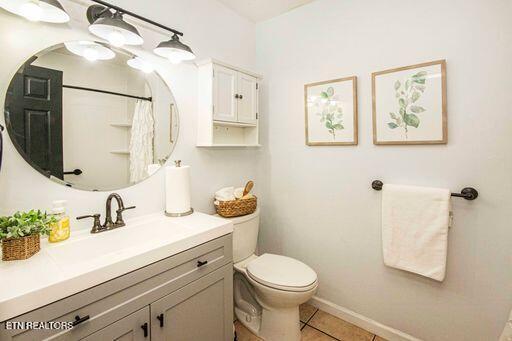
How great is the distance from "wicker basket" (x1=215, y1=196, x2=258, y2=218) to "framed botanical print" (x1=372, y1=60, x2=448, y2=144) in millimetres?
1006

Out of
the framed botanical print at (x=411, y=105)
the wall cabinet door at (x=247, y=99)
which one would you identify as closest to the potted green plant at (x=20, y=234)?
the wall cabinet door at (x=247, y=99)

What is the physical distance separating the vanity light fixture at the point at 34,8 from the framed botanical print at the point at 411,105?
1.76 metres

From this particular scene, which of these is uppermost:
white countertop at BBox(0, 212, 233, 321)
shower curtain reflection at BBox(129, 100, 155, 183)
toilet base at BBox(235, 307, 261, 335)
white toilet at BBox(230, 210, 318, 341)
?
shower curtain reflection at BBox(129, 100, 155, 183)

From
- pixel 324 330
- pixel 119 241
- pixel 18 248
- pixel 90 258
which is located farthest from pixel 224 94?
pixel 324 330

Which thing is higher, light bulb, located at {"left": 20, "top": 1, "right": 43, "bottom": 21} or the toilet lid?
light bulb, located at {"left": 20, "top": 1, "right": 43, "bottom": 21}

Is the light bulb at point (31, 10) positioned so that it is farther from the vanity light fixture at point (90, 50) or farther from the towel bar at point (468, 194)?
the towel bar at point (468, 194)

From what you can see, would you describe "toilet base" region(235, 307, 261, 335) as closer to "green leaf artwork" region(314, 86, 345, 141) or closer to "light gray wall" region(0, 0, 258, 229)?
"light gray wall" region(0, 0, 258, 229)

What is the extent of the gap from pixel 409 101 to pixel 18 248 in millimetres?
2080

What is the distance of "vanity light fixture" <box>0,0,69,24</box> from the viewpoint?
1008mm

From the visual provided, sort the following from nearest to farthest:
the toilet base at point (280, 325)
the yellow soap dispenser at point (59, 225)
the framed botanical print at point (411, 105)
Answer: the yellow soap dispenser at point (59, 225) < the framed botanical print at point (411, 105) < the toilet base at point (280, 325)

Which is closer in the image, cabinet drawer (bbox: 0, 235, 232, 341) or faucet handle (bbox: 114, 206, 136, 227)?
cabinet drawer (bbox: 0, 235, 232, 341)

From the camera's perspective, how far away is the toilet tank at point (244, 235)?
178 centimetres

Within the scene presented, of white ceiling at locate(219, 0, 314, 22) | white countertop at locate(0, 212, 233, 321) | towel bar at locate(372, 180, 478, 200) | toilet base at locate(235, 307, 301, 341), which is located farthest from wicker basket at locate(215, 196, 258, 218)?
white ceiling at locate(219, 0, 314, 22)

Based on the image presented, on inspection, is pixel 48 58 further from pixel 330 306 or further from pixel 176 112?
pixel 330 306
